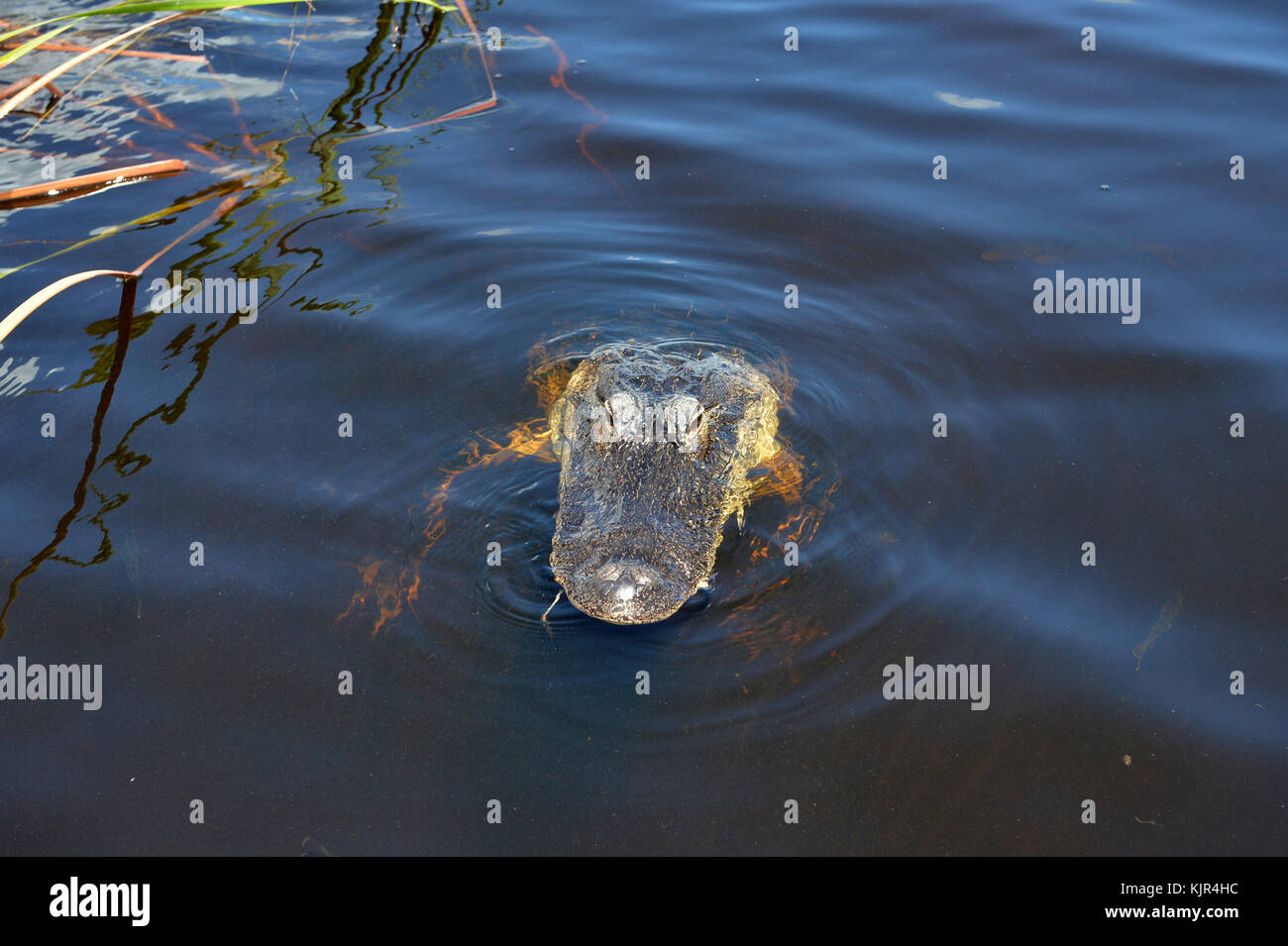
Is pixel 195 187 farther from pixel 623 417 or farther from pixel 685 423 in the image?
pixel 685 423

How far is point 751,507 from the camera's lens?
452 centimetres

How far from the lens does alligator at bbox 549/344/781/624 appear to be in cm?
375

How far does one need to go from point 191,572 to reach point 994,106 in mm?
6272

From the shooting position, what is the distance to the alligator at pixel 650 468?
12.3 feet

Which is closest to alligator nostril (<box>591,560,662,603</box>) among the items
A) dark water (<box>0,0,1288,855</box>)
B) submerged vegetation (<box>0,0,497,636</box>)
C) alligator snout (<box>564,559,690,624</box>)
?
alligator snout (<box>564,559,690,624</box>)

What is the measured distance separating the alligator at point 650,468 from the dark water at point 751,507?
191 millimetres

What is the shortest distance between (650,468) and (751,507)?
481 mm

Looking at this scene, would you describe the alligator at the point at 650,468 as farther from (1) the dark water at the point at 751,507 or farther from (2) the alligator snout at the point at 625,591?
(1) the dark water at the point at 751,507

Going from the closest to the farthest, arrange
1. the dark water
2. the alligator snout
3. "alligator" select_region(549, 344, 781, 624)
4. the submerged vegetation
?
the dark water, the alligator snout, "alligator" select_region(549, 344, 781, 624), the submerged vegetation

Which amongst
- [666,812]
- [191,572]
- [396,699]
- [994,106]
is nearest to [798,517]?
[666,812]

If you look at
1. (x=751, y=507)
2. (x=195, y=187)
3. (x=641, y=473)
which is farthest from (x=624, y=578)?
(x=195, y=187)

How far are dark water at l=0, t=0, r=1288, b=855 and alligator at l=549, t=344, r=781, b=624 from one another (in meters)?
0.19

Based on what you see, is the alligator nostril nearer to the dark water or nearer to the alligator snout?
the alligator snout
